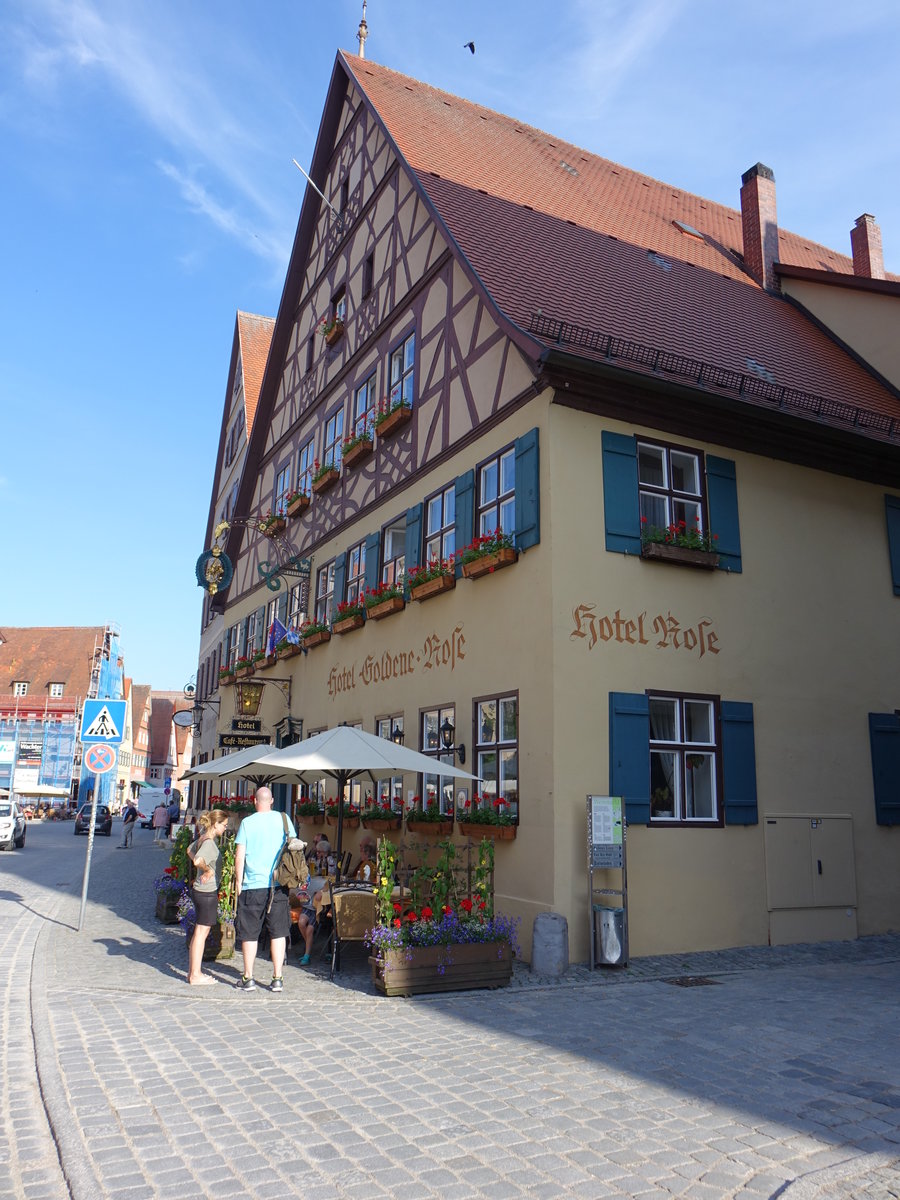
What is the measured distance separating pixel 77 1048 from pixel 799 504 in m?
10.3

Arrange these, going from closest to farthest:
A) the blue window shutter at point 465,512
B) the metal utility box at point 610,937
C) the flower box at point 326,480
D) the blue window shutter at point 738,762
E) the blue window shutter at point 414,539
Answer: the metal utility box at point 610,937
the blue window shutter at point 738,762
the blue window shutter at point 465,512
the blue window shutter at point 414,539
the flower box at point 326,480

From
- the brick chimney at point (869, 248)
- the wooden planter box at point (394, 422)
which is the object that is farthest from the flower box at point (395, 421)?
the brick chimney at point (869, 248)

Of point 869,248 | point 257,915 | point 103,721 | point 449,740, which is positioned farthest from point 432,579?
point 869,248

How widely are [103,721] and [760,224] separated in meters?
15.5

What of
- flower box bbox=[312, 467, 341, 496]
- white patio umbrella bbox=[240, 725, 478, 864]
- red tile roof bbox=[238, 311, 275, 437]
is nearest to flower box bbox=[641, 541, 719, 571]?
white patio umbrella bbox=[240, 725, 478, 864]

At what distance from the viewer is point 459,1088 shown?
18.0 feet

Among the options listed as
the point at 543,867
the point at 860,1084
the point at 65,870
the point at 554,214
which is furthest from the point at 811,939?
the point at 65,870

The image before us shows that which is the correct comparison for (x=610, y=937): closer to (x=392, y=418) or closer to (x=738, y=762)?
(x=738, y=762)

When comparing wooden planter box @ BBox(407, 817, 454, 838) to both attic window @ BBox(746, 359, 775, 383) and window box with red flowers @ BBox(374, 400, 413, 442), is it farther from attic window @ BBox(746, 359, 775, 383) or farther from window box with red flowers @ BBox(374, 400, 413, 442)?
attic window @ BBox(746, 359, 775, 383)

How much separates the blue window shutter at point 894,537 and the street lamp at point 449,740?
6418 mm

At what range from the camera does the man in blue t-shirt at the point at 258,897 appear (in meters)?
8.26

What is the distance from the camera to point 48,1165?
440cm

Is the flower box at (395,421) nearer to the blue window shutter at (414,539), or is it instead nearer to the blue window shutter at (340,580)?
the blue window shutter at (414,539)

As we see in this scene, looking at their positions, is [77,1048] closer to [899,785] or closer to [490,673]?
[490,673]
